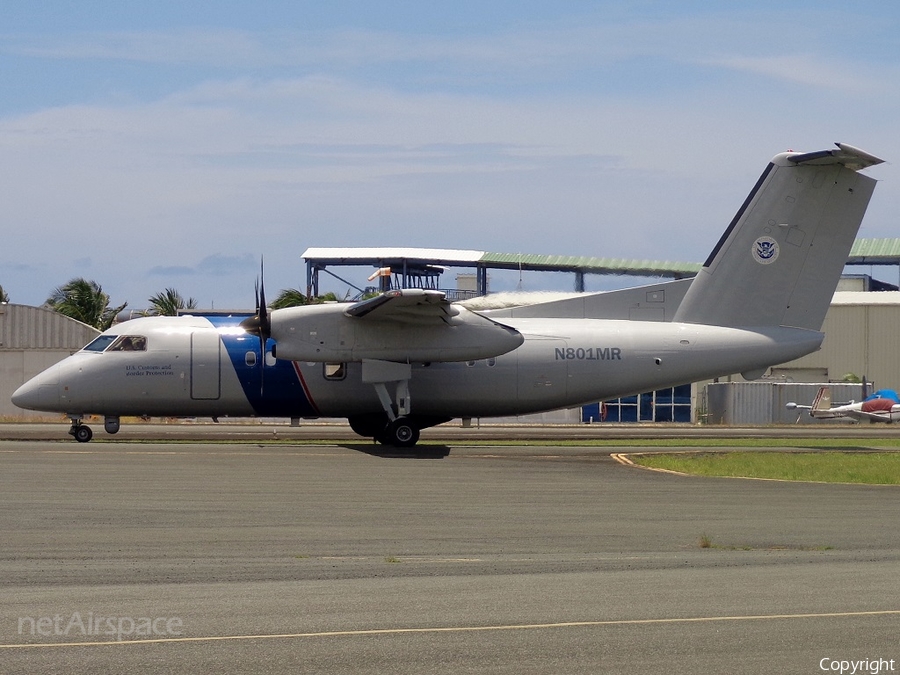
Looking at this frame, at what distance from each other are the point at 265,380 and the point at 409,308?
4544 millimetres

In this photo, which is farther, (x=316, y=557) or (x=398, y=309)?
(x=398, y=309)

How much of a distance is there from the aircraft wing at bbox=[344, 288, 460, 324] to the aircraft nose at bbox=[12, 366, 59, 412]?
808cm

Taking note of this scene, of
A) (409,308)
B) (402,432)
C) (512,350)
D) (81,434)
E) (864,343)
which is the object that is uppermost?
(409,308)

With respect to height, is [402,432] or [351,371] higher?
[351,371]

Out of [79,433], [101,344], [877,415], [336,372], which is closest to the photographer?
[336,372]

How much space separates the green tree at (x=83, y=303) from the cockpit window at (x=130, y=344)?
33.8m

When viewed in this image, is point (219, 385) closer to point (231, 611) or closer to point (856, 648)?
point (231, 611)

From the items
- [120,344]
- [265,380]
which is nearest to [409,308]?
[265,380]

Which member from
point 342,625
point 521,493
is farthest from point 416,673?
point 521,493

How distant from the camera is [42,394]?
27297 mm

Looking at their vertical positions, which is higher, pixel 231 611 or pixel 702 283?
pixel 702 283

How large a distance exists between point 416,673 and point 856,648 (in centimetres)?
302

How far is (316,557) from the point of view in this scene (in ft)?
36.2

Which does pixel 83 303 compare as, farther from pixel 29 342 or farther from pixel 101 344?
pixel 101 344
